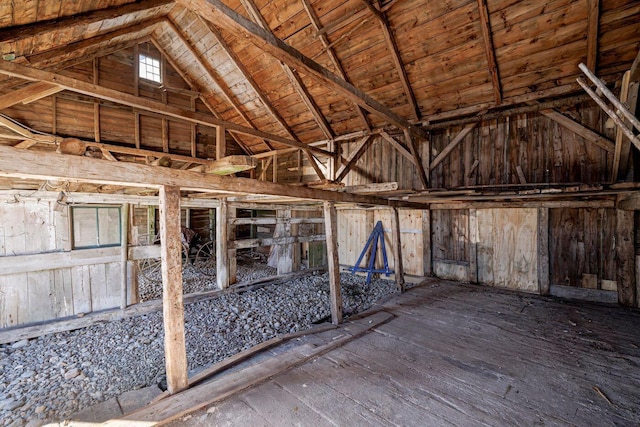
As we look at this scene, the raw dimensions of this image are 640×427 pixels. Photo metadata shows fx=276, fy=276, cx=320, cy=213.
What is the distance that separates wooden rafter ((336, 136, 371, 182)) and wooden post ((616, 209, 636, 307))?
15.4 feet

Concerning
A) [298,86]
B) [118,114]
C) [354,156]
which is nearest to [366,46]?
[298,86]

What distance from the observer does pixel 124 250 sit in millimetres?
4922

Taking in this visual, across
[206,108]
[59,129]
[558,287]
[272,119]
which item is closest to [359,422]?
[558,287]

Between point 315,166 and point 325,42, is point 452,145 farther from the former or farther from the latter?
point 325,42

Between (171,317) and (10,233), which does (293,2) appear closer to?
(171,317)

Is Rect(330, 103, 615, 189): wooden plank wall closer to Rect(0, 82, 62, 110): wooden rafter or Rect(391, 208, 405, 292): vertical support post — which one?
Rect(391, 208, 405, 292): vertical support post

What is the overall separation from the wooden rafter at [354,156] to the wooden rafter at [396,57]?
1273mm

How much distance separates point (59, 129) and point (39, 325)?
4.22 meters

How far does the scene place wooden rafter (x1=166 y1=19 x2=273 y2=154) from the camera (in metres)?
6.64

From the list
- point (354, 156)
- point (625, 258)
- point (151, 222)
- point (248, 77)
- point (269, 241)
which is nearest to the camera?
point (625, 258)

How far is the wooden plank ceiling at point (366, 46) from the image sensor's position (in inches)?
142

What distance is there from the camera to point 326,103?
21.2ft

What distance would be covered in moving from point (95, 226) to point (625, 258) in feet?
29.6

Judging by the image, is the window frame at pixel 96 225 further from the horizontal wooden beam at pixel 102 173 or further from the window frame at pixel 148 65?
the window frame at pixel 148 65
